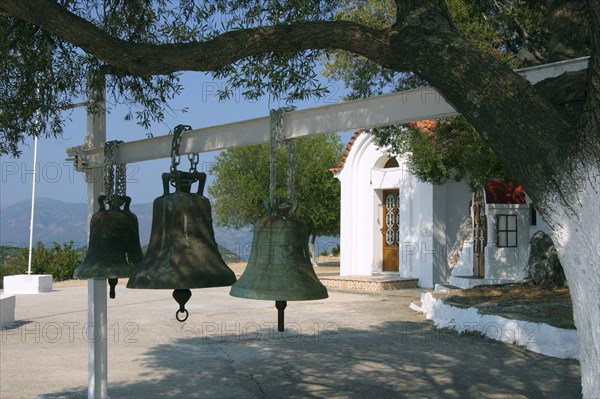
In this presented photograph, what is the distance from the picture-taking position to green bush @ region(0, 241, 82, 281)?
90.0 feet

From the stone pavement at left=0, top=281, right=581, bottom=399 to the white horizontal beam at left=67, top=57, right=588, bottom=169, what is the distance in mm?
3908

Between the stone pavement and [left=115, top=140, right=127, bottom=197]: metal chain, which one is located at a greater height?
[left=115, top=140, right=127, bottom=197]: metal chain

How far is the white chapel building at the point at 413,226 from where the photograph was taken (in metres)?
19.2

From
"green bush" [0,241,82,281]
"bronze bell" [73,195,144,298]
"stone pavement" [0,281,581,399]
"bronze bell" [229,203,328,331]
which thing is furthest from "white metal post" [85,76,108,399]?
"green bush" [0,241,82,281]

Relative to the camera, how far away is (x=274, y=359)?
1067 centimetres

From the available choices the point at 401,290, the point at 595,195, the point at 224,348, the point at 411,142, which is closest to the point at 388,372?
the point at 224,348

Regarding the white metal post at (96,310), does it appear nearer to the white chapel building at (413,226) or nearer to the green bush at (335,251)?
the white chapel building at (413,226)

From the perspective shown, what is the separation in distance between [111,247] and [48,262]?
24.1m

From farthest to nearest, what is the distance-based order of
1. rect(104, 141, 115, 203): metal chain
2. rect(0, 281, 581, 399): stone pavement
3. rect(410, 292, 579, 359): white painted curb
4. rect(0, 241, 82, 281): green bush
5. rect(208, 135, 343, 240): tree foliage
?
rect(208, 135, 343, 240): tree foliage
rect(0, 241, 82, 281): green bush
rect(410, 292, 579, 359): white painted curb
rect(0, 281, 581, 399): stone pavement
rect(104, 141, 115, 203): metal chain

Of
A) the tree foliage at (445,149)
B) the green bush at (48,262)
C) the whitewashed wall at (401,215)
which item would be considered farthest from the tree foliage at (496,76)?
the green bush at (48,262)

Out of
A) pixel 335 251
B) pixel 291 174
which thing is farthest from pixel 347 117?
pixel 335 251

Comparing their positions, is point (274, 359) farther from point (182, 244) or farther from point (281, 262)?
point (281, 262)

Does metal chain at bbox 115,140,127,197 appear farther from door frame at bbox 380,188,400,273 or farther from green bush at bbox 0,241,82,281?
green bush at bbox 0,241,82,281

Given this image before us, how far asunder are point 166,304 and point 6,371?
8.85 m
